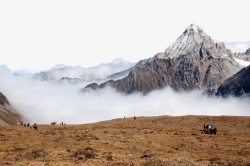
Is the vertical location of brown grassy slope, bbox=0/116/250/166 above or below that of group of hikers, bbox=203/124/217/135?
below

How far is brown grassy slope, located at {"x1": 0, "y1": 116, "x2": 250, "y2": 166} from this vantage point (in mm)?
48594

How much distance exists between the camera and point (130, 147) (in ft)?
188

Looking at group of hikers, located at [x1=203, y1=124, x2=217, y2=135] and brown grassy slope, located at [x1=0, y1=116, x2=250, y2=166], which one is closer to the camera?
brown grassy slope, located at [x1=0, y1=116, x2=250, y2=166]

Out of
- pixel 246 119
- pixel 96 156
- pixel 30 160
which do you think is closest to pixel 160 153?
pixel 96 156

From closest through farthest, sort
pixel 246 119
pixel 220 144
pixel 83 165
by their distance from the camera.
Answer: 1. pixel 83 165
2. pixel 220 144
3. pixel 246 119

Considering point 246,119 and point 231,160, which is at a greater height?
point 246,119

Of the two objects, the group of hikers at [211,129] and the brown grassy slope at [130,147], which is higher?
the group of hikers at [211,129]

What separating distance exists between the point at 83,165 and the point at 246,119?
5052cm

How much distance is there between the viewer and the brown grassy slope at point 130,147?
48.6m

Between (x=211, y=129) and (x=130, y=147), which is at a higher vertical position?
(x=211, y=129)

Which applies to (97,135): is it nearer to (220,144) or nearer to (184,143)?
(184,143)

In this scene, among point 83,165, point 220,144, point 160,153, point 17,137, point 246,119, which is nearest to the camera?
point 83,165

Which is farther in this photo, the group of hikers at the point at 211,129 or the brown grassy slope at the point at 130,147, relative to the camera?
the group of hikers at the point at 211,129

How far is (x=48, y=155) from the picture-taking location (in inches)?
Answer: 2013
